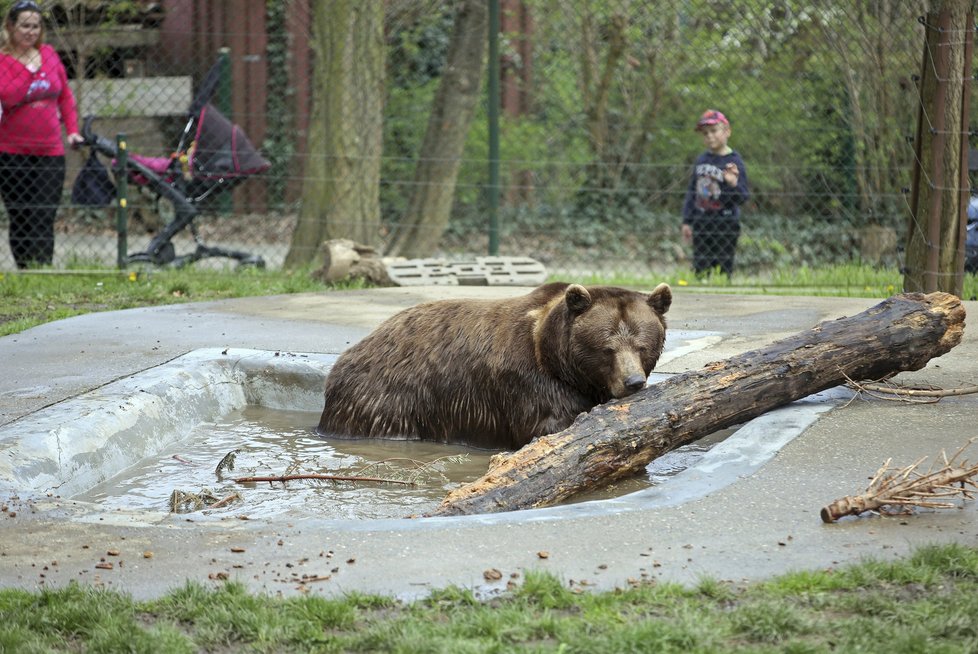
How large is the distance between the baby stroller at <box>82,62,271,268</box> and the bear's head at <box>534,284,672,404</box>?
7.37m

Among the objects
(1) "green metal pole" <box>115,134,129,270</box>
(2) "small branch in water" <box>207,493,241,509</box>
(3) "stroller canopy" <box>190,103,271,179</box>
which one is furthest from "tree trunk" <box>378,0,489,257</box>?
(2) "small branch in water" <box>207,493,241,509</box>

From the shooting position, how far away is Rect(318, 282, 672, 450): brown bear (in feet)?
18.9

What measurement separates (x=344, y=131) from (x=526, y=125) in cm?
486

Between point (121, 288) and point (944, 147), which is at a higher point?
point (944, 147)

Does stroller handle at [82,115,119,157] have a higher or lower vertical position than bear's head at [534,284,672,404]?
higher

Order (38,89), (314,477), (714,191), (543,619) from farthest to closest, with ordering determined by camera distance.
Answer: (714,191)
(38,89)
(314,477)
(543,619)

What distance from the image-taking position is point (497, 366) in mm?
6168

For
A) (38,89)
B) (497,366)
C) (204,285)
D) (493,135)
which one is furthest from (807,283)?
(38,89)

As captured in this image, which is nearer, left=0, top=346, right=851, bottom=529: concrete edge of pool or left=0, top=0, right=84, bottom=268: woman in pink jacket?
left=0, top=346, right=851, bottom=529: concrete edge of pool

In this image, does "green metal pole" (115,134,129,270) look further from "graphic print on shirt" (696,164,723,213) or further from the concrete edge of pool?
"graphic print on shirt" (696,164,723,213)

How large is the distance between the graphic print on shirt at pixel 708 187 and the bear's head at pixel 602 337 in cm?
617

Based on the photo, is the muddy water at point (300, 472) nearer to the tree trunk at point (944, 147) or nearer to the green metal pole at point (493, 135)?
the tree trunk at point (944, 147)

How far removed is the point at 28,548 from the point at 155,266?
354 inches

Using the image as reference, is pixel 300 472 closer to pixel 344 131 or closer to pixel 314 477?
pixel 314 477
